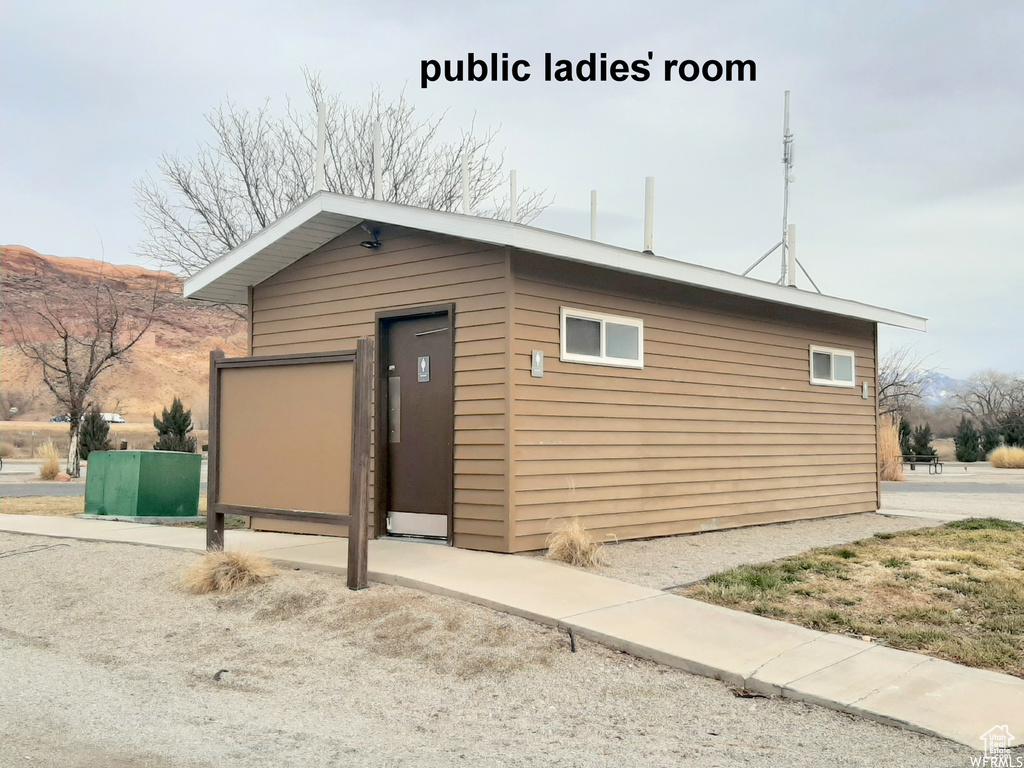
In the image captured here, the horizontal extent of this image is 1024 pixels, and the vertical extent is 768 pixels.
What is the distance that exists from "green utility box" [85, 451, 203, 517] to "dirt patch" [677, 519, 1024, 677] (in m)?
7.48

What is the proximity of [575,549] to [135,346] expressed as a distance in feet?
248

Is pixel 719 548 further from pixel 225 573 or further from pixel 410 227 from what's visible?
pixel 225 573

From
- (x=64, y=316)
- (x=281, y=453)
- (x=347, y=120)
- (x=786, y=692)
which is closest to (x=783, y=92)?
(x=347, y=120)

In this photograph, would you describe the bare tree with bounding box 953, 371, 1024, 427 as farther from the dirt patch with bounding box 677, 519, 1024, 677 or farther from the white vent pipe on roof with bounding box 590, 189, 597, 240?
the dirt patch with bounding box 677, 519, 1024, 677

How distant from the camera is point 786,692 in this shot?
13.7 feet

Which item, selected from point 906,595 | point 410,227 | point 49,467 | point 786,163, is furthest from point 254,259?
point 49,467

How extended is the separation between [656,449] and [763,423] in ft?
7.49

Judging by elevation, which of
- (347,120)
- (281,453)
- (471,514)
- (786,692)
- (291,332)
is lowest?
(786,692)

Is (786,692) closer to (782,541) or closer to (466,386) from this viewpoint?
(466,386)

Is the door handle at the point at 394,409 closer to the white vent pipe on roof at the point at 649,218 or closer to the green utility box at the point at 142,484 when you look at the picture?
the white vent pipe on roof at the point at 649,218

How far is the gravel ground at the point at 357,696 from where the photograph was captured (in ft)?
11.4

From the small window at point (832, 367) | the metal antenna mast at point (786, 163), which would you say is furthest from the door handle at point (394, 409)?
the metal antenna mast at point (786, 163)

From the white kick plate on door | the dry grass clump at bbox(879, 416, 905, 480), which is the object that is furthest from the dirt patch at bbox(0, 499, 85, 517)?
the dry grass clump at bbox(879, 416, 905, 480)

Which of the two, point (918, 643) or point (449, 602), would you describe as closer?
point (918, 643)
